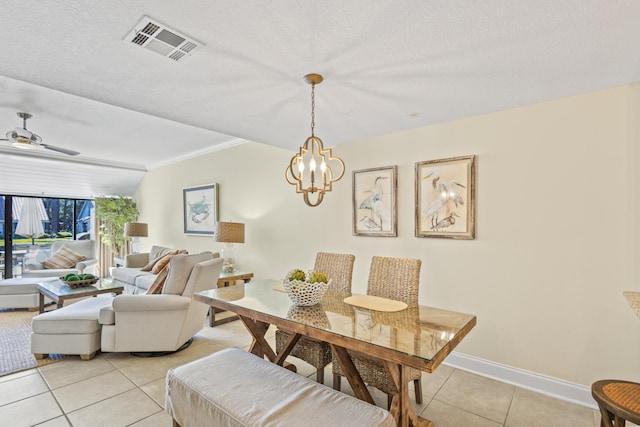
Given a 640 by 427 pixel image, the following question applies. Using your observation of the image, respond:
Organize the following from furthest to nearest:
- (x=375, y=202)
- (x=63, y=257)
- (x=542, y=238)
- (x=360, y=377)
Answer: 1. (x=63, y=257)
2. (x=375, y=202)
3. (x=542, y=238)
4. (x=360, y=377)

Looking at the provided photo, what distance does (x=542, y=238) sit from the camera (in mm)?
2422

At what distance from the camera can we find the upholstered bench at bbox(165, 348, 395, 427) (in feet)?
4.50

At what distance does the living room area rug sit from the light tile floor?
16 cm

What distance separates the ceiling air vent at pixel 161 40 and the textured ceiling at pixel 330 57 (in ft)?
0.14

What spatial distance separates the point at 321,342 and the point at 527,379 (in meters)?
1.71

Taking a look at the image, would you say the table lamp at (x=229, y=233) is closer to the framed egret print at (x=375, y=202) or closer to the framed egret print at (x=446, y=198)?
the framed egret print at (x=375, y=202)

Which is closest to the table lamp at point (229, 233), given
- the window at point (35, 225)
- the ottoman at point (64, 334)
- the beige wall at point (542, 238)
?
→ the ottoman at point (64, 334)

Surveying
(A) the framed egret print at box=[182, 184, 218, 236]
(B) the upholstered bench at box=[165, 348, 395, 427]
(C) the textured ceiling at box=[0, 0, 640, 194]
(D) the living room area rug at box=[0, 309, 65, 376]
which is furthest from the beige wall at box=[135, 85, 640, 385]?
(D) the living room area rug at box=[0, 309, 65, 376]

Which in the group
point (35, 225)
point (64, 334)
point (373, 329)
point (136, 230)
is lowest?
point (64, 334)

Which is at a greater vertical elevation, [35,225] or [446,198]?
[446,198]

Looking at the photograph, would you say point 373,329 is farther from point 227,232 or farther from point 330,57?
point 227,232

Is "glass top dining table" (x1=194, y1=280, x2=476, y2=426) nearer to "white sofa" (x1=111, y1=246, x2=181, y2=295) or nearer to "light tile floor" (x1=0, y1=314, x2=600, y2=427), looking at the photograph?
"light tile floor" (x1=0, y1=314, x2=600, y2=427)

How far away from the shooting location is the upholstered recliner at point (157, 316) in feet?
9.43

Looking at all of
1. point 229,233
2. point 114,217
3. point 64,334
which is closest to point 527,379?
point 229,233
